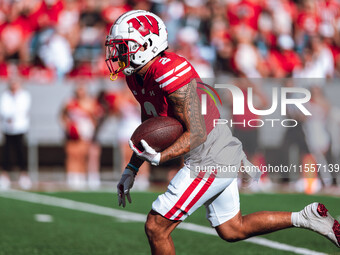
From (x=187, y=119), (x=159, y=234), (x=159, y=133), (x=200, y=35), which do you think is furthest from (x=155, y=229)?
(x=200, y=35)

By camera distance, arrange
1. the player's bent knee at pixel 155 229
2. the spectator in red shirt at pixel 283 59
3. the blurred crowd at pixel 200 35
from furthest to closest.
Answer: the spectator in red shirt at pixel 283 59, the blurred crowd at pixel 200 35, the player's bent knee at pixel 155 229

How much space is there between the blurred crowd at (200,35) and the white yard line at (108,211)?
2861mm

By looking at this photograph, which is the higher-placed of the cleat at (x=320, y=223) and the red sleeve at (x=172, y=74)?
the red sleeve at (x=172, y=74)

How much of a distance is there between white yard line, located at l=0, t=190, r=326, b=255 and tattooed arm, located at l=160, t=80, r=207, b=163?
1.79m

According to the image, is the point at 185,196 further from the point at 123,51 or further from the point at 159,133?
the point at 123,51

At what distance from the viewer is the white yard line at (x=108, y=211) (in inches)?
216

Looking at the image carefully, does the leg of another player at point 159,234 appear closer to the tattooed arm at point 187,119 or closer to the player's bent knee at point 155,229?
the player's bent knee at point 155,229

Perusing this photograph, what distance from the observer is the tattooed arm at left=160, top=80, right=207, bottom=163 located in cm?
376

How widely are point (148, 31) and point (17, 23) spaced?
908 cm

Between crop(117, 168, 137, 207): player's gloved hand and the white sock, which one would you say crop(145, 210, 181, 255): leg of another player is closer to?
crop(117, 168, 137, 207): player's gloved hand

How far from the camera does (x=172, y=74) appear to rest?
12.4 ft

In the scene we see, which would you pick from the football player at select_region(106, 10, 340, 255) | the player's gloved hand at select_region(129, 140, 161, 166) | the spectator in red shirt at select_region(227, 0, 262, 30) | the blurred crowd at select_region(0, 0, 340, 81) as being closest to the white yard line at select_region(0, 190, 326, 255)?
the football player at select_region(106, 10, 340, 255)

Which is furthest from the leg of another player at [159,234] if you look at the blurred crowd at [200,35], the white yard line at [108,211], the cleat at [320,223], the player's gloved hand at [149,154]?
the blurred crowd at [200,35]

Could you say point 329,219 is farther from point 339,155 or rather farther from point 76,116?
point 76,116
